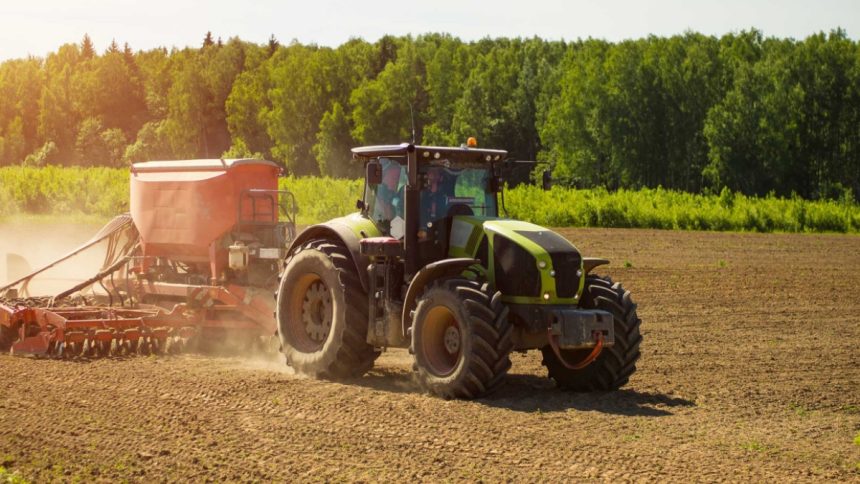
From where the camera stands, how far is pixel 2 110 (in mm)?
121688

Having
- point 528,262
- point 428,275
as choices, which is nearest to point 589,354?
point 528,262

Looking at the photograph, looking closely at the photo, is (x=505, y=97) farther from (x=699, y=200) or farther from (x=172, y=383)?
(x=172, y=383)

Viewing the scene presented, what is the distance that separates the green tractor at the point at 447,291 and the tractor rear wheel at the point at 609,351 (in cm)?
1

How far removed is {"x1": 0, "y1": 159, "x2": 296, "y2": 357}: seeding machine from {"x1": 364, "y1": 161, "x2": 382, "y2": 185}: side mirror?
12.1 ft

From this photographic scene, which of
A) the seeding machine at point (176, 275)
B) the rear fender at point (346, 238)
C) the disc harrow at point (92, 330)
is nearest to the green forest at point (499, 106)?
the seeding machine at point (176, 275)

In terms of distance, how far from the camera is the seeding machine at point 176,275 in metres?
13.9

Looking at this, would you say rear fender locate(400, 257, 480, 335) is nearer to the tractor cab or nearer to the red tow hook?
the tractor cab

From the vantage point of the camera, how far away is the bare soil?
Answer: 820 centimetres

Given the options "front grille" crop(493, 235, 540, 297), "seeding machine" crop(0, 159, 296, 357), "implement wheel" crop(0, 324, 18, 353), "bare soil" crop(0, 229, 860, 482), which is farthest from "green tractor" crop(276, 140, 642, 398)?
"implement wheel" crop(0, 324, 18, 353)

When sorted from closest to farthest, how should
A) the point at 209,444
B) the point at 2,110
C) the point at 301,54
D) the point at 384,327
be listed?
the point at 209,444
the point at 384,327
the point at 301,54
the point at 2,110

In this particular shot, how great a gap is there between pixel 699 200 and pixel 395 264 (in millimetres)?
32152

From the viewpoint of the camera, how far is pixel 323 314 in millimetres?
12734

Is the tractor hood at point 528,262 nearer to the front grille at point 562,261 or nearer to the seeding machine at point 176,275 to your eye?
the front grille at point 562,261

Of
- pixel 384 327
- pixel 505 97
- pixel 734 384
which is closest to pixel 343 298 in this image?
pixel 384 327
